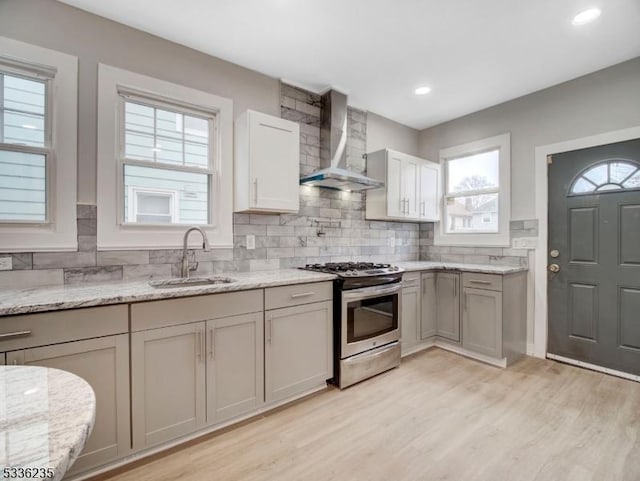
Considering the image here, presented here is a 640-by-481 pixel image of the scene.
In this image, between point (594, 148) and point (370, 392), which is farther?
point (594, 148)

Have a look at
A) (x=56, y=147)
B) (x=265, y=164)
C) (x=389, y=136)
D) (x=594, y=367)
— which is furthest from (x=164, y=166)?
(x=594, y=367)

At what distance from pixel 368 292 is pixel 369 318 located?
0.81ft

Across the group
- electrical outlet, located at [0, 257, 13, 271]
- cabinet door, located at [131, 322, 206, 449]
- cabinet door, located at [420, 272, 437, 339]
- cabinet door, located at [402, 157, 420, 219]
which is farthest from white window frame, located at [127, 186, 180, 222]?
cabinet door, located at [420, 272, 437, 339]

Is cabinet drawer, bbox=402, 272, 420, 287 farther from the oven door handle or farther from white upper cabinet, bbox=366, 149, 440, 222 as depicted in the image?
white upper cabinet, bbox=366, 149, 440, 222

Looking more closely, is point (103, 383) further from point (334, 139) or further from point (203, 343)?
point (334, 139)

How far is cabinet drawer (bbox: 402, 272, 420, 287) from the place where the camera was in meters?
3.15

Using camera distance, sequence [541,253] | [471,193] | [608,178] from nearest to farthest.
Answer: [608,178], [541,253], [471,193]

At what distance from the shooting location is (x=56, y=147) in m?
1.99

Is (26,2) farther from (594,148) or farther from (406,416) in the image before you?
(594,148)

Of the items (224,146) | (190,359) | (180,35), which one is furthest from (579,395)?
(180,35)

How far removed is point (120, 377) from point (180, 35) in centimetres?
241

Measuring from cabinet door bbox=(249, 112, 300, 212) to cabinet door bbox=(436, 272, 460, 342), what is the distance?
1.87m

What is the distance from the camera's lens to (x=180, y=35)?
2346mm

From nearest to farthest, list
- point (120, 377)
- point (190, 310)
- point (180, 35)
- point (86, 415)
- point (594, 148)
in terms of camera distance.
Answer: point (86, 415) < point (120, 377) < point (190, 310) < point (180, 35) < point (594, 148)
